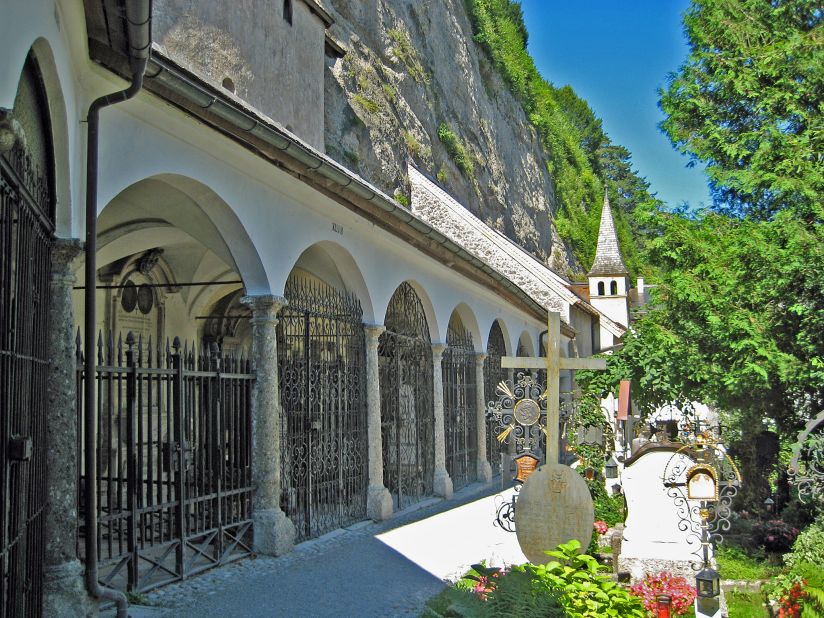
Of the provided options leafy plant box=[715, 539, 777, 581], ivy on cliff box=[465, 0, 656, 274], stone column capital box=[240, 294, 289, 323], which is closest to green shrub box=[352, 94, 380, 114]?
ivy on cliff box=[465, 0, 656, 274]

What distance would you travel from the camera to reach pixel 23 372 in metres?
4.74

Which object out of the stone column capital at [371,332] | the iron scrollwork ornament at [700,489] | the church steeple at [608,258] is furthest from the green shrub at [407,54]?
the iron scrollwork ornament at [700,489]

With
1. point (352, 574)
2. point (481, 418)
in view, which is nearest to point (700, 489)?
point (352, 574)

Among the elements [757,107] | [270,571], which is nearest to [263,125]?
[270,571]

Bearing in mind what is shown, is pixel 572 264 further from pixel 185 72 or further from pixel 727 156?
pixel 185 72

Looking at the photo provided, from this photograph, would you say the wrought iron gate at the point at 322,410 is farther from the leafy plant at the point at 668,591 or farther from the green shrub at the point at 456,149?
the green shrub at the point at 456,149

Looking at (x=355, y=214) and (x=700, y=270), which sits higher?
(x=355, y=214)

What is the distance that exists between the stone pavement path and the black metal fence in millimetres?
2233

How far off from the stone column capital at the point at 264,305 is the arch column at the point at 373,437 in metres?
2.87

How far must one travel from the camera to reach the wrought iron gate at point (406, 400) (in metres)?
14.1

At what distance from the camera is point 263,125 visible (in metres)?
7.97

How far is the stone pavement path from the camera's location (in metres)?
7.46

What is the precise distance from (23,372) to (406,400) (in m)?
10.9

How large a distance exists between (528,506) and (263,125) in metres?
4.26
